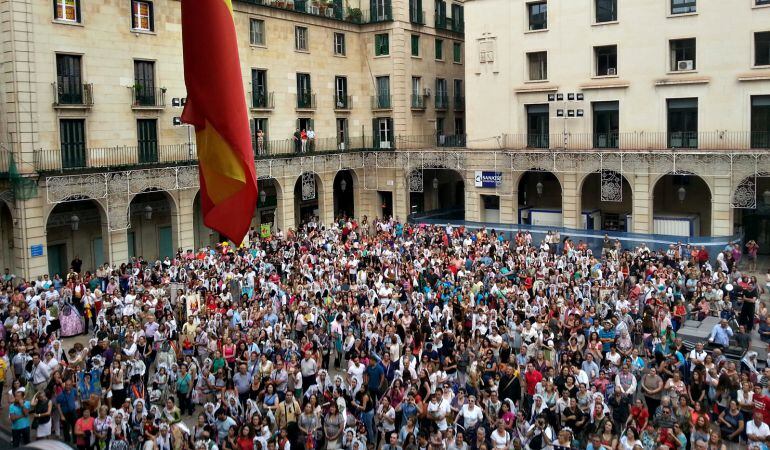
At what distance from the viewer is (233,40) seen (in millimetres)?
7297

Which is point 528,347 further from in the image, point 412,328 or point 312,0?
point 312,0

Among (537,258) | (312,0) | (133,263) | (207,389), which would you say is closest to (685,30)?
(537,258)

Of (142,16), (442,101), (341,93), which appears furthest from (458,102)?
(142,16)

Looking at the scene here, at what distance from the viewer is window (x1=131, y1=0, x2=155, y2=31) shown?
125ft

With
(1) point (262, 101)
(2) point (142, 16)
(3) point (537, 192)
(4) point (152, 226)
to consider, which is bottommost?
(4) point (152, 226)

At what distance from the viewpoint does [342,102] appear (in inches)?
2009

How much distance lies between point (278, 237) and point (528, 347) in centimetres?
2356

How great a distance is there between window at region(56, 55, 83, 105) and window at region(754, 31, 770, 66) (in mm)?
33015

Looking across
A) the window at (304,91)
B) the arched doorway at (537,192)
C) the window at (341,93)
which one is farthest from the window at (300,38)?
the arched doorway at (537,192)

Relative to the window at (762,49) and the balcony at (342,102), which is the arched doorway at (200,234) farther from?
the window at (762,49)

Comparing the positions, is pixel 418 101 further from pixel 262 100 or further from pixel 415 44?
pixel 262 100

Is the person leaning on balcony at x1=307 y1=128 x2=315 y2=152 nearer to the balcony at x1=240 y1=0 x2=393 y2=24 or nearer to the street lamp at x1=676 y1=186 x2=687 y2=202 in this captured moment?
the balcony at x1=240 y1=0 x2=393 y2=24

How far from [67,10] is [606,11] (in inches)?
1110

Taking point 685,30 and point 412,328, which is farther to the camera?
point 685,30
